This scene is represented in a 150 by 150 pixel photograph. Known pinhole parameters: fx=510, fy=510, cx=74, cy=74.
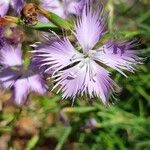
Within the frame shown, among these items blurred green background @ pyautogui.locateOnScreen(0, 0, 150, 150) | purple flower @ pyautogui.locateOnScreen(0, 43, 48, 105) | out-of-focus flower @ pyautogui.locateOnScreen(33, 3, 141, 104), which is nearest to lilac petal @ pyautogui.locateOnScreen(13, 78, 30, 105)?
purple flower @ pyautogui.locateOnScreen(0, 43, 48, 105)

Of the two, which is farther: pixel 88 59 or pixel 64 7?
pixel 64 7

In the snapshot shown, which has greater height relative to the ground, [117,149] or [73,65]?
[73,65]

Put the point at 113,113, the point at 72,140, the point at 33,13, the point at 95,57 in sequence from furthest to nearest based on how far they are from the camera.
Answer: the point at 72,140 → the point at 113,113 → the point at 95,57 → the point at 33,13

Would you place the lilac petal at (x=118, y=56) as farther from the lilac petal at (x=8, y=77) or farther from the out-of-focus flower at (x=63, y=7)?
the lilac petal at (x=8, y=77)

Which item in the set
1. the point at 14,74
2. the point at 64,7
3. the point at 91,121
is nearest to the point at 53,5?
the point at 64,7

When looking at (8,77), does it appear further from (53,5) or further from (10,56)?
(53,5)

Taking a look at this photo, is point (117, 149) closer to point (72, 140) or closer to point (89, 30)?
point (72, 140)

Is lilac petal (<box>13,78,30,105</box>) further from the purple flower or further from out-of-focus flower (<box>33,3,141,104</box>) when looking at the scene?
out-of-focus flower (<box>33,3,141,104</box>)

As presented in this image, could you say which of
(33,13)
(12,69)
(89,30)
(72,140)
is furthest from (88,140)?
(33,13)
